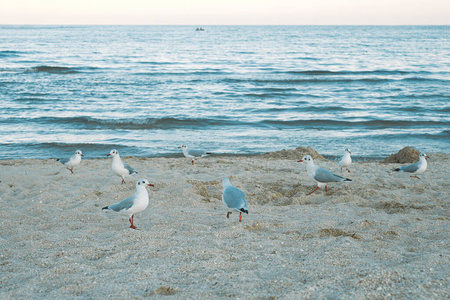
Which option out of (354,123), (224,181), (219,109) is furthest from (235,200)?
(219,109)

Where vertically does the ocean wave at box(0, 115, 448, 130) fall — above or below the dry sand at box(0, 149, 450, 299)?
below

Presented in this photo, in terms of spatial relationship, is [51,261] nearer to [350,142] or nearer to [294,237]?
[294,237]

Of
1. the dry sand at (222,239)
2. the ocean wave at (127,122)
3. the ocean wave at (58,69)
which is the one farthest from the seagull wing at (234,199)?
the ocean wave at (58,69)

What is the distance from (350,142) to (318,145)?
1.19m

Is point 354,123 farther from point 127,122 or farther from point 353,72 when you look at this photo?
point 353,72

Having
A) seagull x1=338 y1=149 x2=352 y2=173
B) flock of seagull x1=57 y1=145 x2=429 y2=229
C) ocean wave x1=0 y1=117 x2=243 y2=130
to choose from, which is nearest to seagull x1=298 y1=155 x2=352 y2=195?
flock of seagull x1=57 y1=145 x2=429 y2=229

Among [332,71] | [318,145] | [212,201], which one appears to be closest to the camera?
[212,201]

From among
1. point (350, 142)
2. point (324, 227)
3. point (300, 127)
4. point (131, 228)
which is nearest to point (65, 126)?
point (300, 127)

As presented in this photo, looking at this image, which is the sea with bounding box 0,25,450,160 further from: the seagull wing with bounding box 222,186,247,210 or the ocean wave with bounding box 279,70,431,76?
the seagull wing with bounding box 222,186,247,210

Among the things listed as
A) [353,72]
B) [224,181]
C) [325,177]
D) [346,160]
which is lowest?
A: [353,72]

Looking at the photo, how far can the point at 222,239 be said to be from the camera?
4.89 meters

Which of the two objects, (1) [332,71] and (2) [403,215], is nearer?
(2) [403,215]

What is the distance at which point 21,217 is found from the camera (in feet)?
18.9

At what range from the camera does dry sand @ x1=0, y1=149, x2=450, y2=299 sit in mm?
3537
